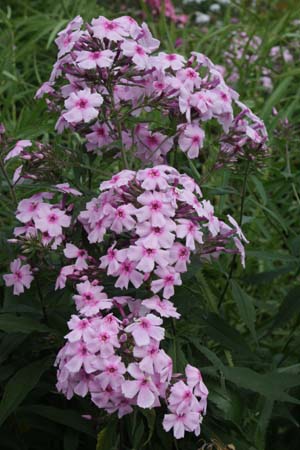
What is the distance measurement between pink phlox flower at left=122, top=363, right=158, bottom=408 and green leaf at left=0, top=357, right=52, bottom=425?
304mm

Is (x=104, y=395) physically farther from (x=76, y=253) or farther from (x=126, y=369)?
(x=76, y=253)

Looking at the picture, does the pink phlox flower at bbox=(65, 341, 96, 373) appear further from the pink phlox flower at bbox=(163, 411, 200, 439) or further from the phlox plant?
the pink phlox flower at bbox=(163, 411, 200, 439)

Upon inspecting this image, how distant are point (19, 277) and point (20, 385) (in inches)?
8.2

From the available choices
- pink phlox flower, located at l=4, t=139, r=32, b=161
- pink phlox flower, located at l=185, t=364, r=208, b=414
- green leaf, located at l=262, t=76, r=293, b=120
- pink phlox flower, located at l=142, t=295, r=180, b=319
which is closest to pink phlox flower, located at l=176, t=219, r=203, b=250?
pink phlox flower, located at l=142, t=295, r=180, b=319

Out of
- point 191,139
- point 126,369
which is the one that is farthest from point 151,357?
point 191,139

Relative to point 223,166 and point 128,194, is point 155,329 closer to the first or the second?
point 128,194

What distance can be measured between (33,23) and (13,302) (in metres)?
1.91

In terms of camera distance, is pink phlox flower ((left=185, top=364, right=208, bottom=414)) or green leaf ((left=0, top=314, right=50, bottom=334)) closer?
pink phlox flower ((left=185, top=364, right=208, bottom=414))

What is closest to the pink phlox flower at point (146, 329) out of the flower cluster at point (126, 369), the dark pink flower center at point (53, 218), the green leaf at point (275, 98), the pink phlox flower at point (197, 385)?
the flower cluster at point (126, 369)

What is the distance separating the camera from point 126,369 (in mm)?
1379

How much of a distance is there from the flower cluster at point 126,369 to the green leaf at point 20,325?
0.18 m

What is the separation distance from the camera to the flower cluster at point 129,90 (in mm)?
1595

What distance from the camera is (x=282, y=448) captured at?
203 cm

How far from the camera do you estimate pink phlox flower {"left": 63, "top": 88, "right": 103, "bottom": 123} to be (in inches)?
61.6
